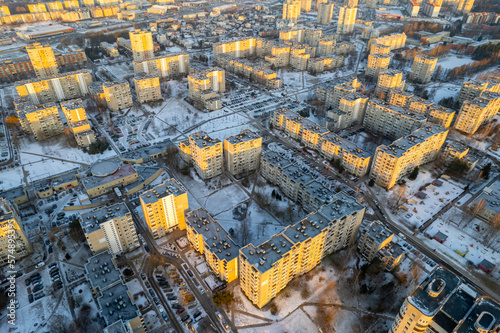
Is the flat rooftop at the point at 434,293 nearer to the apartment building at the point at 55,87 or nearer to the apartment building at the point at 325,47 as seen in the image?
the apartment building at the point at 55,87

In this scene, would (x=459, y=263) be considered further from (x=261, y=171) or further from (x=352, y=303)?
(x=261, y=171)

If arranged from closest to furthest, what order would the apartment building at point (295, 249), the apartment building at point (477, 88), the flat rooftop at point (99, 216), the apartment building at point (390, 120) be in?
the apartment building at point (295, 249), the flat rooftop at point (99, 216), the apartment building at point (390, 120), the apartment building at point (477, 88)

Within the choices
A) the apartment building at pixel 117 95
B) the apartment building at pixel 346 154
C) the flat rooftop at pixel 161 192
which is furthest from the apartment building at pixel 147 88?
the apartment building at pixel 346 154

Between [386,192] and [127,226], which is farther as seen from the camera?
[386,192]

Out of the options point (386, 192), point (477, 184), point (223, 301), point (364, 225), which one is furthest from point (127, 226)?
point (477, 184)

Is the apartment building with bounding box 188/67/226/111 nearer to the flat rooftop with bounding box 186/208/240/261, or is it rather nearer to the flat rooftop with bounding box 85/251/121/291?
the flat rooftop with bounding box 186/208/240/261

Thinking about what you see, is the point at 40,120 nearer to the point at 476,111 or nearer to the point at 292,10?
the point at 476,111
